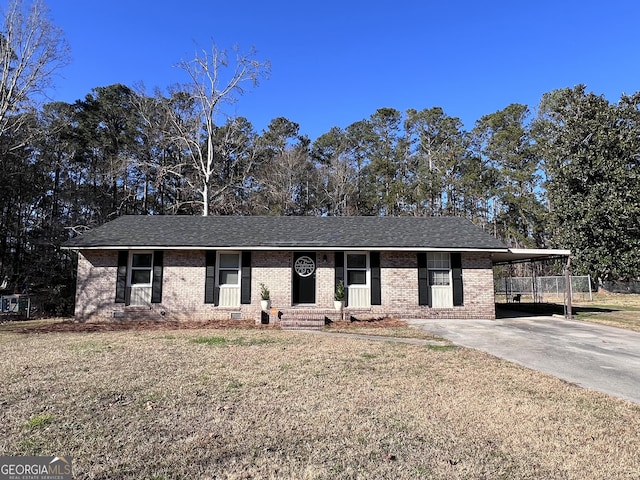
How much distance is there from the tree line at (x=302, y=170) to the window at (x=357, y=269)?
41.7ft

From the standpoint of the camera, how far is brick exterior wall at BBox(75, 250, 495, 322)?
13.6 metres

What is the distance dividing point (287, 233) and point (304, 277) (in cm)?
190

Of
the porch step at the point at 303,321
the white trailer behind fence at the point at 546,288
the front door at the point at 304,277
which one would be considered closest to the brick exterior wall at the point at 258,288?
the front door at the point at 304,277

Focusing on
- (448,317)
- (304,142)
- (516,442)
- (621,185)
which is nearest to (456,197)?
(621,185)

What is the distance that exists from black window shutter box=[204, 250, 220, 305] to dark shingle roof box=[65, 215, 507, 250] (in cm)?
50

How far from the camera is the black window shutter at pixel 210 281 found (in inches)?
536

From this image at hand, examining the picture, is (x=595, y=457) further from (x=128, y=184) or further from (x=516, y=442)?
(x=128, y=184)

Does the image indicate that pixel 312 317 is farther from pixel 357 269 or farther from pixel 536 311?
pixel 536 311

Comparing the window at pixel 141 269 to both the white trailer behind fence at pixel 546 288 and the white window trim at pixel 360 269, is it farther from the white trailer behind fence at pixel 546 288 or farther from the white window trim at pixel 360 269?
the white trailer behind fence at pixel 546 288

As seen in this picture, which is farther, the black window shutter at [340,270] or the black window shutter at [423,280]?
the black window shutter at [340,270]

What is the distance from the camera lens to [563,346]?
28.3 feet

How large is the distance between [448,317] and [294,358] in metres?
8.14

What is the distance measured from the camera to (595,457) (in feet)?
10.8

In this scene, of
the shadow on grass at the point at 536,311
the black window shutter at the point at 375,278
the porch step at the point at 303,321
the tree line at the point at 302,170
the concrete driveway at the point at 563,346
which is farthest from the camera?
the tree line at the point at 302,170
